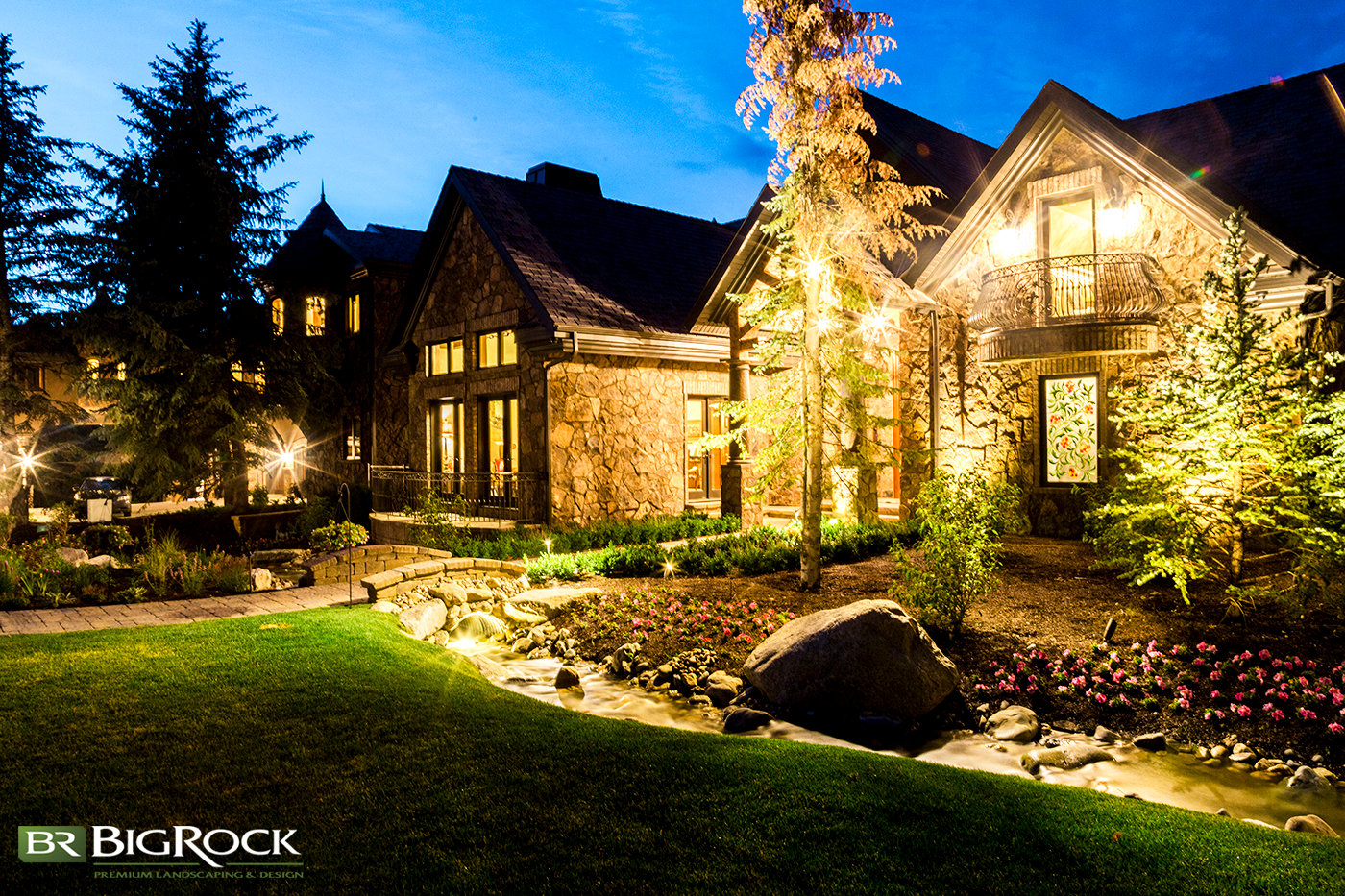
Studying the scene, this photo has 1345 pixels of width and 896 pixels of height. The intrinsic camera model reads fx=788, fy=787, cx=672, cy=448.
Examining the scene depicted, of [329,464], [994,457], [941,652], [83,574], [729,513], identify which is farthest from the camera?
[329,464]

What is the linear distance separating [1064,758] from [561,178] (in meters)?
20.1

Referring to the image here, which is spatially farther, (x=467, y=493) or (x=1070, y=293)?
(x=467, y=493)

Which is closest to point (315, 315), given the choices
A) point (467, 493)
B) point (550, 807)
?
point (467, 493)

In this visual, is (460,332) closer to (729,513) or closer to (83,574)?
(729,513)

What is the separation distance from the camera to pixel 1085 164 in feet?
40.5

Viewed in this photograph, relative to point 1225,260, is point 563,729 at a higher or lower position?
lower

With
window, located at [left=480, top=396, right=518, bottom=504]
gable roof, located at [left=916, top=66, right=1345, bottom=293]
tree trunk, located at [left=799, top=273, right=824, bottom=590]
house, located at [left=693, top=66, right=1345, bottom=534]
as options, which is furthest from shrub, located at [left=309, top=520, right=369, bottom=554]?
gable roof, located at [left=916, top=66, right=1345, bottom=293]

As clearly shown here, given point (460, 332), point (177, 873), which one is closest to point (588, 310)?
point (460, 332)

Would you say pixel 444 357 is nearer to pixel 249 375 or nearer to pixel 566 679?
pixel 249 375

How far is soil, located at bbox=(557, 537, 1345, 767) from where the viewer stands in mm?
6125

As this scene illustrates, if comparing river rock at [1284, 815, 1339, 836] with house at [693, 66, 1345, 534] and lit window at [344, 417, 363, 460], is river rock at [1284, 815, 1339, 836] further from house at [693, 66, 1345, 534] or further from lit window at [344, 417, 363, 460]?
lit window at [344, 417, 363, 460]

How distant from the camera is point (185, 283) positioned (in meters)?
17.9

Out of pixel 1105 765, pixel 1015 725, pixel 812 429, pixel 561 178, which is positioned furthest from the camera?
pixel 561 178

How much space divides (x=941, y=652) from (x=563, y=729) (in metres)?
3.58
